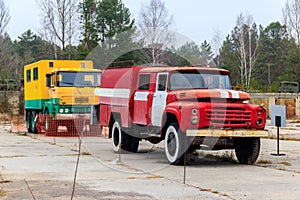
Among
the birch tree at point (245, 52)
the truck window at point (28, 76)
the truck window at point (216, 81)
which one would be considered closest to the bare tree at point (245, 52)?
the birch tree at point (245, 52)

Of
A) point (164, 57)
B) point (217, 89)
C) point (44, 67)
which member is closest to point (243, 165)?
point (217, 89)

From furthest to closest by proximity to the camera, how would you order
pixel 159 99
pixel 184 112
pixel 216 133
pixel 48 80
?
pixel 48 80, pixel 159 99, pixel 184 112, pixel 216 133

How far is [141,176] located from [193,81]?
351 centimetres

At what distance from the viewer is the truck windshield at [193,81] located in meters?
15.0

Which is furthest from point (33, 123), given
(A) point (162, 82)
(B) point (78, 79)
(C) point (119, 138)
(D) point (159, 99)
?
(D) point (159, 99)

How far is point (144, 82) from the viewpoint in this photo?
1639 centimetres

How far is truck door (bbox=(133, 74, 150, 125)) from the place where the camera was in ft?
52.1

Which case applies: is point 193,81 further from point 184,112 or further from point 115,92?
point 115,92

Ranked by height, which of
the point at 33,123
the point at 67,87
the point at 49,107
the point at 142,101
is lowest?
the point at 33,123

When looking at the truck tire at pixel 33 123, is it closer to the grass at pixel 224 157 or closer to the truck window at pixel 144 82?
the truck window at pixel 144 82

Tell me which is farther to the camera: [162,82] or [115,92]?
[115,92]

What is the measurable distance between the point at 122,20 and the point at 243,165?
40.7 m

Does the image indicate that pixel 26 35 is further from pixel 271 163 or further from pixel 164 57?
pixel 271 163

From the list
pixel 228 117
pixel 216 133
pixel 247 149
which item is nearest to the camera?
pixel 216 133
